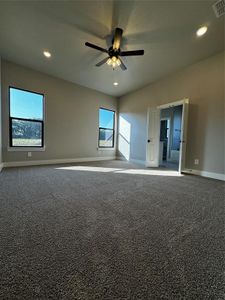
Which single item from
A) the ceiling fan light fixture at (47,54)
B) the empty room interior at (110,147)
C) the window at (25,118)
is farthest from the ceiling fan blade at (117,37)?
the window at (25,118)

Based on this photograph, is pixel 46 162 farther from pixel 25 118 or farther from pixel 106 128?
pixel 106 128

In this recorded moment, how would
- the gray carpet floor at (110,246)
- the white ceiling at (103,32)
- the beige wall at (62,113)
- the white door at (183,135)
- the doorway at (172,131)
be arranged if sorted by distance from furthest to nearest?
the doorway at (172,131) → the beige wall at (62,113) → the white door at (183,135) → the white ceiling at (103,32) → the gray carpet floor at (110,246)

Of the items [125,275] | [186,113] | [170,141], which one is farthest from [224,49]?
[125,275]

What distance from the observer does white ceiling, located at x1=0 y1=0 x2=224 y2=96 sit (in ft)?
7.89

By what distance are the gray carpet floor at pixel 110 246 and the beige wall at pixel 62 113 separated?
2769 millimetres

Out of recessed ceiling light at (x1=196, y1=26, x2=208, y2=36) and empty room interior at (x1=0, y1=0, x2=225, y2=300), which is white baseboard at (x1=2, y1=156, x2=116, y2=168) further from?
recessed ceiling light at (x1=196, y1=26, x2=208, y2=36)

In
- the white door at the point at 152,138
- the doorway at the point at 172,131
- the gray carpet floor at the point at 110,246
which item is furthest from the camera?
the doorway at the point at 172,131

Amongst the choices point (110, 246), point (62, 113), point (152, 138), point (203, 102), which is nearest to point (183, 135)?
point (203, 102)

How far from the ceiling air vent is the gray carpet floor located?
3.11m

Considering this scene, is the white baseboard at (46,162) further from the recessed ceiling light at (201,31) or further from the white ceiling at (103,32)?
the recessed ceiling light at (201,31)

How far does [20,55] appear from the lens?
3.65m

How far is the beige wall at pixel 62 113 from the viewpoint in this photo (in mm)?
4058

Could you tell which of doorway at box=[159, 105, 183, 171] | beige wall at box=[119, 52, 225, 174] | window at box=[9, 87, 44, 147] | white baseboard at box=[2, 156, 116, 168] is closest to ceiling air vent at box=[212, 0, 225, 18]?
beige wall at box=[119, 52, 225, 174]

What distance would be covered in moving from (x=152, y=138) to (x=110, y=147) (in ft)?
6.95
